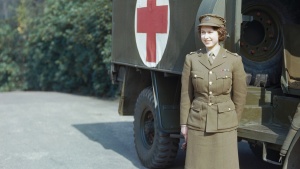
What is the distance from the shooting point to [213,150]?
187 inches

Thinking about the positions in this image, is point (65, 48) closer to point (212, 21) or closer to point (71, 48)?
point (71, 48)

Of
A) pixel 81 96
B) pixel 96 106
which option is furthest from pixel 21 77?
pixel 96 106

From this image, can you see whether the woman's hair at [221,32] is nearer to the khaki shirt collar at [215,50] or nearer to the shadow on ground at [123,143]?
the khaki shirt collar at [215,50]

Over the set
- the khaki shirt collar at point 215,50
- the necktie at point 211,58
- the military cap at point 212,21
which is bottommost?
the necktie at point 211,58

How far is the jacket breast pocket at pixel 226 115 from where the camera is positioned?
187 inches

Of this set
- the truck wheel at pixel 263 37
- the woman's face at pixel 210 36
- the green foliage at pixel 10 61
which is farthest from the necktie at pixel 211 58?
the green foliage at pixel 10 61

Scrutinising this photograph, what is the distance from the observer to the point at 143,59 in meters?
7.24

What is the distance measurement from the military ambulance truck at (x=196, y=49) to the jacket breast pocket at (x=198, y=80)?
0.51 metres

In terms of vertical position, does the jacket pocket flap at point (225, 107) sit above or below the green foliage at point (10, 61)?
above

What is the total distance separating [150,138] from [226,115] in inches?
111

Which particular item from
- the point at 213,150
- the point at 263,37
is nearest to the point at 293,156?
the point at 213,150

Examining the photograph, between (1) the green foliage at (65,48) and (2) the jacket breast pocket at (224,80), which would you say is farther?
(1) the green foliage at (65,48)

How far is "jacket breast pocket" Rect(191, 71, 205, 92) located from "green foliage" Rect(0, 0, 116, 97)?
402 inches

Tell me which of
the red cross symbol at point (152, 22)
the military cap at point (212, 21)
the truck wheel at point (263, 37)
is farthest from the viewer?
the red cross symbol at point (152, 22)
